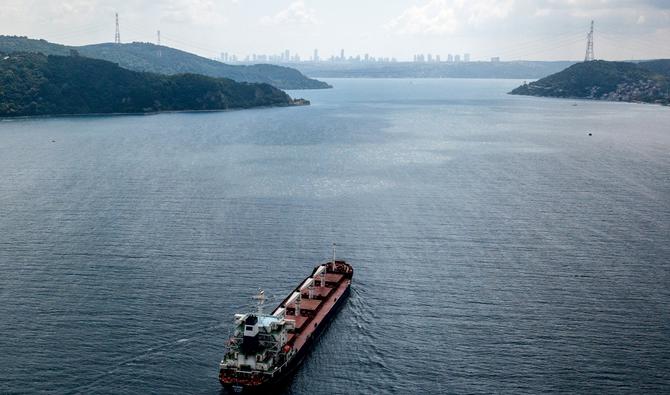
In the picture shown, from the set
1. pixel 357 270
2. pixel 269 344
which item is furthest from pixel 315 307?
pixel 357 270

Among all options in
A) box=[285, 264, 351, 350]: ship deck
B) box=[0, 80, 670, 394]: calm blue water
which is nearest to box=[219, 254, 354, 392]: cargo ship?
box=[285, 264, 351, 350]: ship deck

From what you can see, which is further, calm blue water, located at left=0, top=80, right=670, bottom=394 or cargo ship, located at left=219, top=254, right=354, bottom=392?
calm blue water, located at left=0, top=80, right=670, bottom=394

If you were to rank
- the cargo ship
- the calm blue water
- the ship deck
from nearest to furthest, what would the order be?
the cargo ship, the calm blue water, the ship deck

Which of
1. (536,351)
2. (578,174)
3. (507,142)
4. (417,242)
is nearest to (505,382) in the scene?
(536,351)

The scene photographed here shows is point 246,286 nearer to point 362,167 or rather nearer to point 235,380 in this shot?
point 235,380

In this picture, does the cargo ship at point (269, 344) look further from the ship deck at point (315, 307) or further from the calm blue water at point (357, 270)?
the calm blue water at point (357, 270)

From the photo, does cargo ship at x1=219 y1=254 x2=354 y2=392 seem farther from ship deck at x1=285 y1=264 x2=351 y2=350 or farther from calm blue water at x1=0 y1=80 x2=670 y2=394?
calm blue water at x1=0 y1=80 x2=670 y2=394

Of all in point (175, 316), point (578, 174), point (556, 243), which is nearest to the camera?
point (175, 316)
